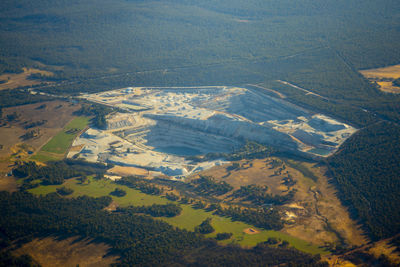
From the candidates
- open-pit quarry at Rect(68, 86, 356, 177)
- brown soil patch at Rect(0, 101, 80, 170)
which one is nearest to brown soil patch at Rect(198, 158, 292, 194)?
open-pit quarry at Rect(68, 86, 356, 177)

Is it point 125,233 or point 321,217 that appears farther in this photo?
point 321,217

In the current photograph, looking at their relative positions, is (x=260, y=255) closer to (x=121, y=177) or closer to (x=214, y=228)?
(x=214, y=228)

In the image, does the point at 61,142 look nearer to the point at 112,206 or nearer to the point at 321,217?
the point at 112,206

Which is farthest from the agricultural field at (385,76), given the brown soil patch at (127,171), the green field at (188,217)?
the brown soil patch at (127,171)

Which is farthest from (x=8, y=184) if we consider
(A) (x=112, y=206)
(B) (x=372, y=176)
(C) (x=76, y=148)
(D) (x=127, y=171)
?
(B) (x=372, y=176)

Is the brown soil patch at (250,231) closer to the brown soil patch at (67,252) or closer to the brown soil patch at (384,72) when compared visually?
the brown soil patch at (67,252)

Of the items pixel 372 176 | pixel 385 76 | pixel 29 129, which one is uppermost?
pixel 385 76
